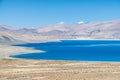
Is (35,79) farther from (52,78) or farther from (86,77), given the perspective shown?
(86,77)

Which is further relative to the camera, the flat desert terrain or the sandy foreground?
the sandy foreground

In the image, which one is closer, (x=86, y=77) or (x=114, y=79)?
(x=114, y=79)

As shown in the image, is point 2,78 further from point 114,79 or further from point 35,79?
point 114,79

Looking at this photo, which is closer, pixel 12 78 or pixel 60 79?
pixel 60 79

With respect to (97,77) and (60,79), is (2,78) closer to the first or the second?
(60,79)

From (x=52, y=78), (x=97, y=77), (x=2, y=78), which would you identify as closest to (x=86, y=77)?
(x=97, y=77)

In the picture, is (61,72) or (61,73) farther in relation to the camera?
(61,72)

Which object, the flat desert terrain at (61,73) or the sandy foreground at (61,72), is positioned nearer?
the flat desert terrain at (61,73)

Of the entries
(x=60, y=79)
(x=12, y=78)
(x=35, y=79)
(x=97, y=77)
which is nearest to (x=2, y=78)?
(x=12, y=78)
